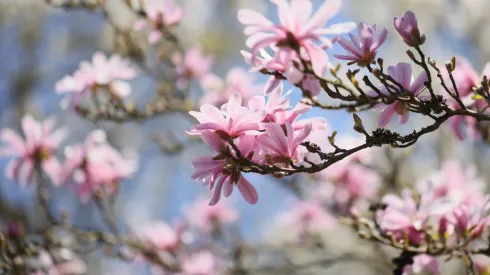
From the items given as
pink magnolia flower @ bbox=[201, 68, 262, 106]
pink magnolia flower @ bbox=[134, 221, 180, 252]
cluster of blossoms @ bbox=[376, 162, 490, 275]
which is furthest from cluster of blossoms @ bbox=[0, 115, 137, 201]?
cluster of blossoms @ bbox=[376, 162, 490, 275]

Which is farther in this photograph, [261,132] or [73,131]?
[73,131]

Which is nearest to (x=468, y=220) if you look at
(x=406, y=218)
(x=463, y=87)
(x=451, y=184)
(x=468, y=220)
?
(x=468, y=220)

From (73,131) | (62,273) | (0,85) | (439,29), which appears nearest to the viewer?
(62,273)

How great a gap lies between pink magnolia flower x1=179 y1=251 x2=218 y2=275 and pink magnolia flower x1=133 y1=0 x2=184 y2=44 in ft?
3.05

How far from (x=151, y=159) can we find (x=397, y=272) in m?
4.95

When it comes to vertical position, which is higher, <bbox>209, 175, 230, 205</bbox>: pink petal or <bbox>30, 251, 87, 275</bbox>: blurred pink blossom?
<bbox>30, 251, 87, 275</bbox>: blurred pink blossom

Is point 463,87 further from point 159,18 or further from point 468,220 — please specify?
point 159,18

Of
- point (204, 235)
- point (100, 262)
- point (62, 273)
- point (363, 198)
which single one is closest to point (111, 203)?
point (62, 273)

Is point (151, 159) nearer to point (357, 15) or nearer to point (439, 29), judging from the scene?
point (357, 15)

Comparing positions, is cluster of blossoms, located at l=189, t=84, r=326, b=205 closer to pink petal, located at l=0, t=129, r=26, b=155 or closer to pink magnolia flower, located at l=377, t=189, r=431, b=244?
pink magnolia flower, located at l=377, t=189, r=431, b=244

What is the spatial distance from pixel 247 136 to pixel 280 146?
0.23ft

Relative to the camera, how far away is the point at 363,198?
99.7 inches

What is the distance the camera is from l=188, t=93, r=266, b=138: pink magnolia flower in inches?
41.4

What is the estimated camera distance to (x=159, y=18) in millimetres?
2271
